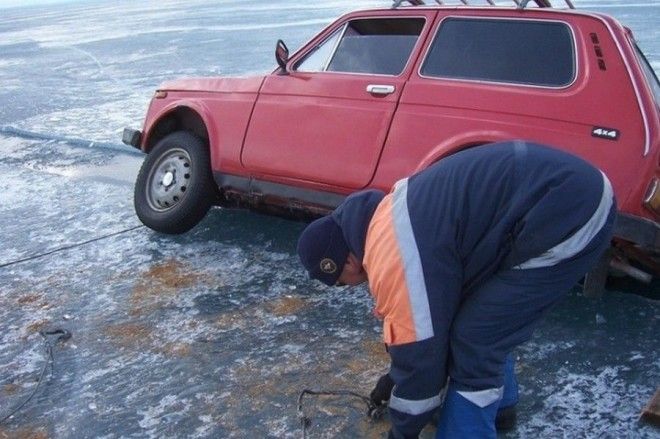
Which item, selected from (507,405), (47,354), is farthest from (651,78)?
(47,354)

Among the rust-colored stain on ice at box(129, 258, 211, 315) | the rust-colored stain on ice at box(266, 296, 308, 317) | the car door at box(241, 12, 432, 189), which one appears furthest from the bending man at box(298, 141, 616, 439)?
the rust-colored stain on ice at box(129, 258, 211, 315)

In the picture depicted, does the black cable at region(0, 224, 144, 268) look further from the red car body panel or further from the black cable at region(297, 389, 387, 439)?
the black cable at region(297, 389, 387, 439)

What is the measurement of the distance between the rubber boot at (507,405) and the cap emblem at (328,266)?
3.48 ft

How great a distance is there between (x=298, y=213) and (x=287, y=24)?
15760 mm

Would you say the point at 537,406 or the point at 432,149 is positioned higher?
the point at 432,149

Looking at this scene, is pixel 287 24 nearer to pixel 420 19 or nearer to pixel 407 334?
pixel 420 19

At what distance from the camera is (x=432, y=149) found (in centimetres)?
399

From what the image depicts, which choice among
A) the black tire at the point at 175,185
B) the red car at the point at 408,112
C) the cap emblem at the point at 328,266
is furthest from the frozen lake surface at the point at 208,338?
the cap emblem at the point at 328,266

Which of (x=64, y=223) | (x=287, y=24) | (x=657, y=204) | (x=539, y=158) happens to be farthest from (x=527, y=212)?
(x=287, y=24)

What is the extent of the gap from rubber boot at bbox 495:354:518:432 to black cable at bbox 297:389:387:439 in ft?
1.58

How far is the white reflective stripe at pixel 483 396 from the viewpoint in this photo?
7.73ft

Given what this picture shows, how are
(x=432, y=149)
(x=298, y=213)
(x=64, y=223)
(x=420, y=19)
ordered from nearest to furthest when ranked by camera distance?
(x=432, y=149) < (x=420, y=19) < (x=298, y=213) < (x=64, y=223)

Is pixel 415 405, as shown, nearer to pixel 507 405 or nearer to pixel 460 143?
pixel 507 405

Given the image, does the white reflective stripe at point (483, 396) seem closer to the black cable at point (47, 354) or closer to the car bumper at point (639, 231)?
the car bumper at point (639, 231)
